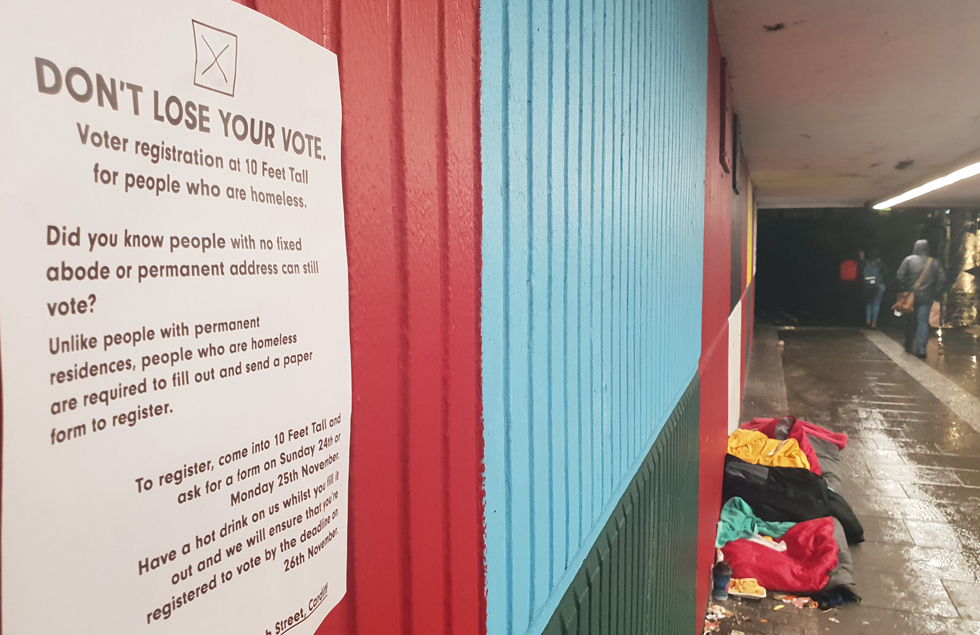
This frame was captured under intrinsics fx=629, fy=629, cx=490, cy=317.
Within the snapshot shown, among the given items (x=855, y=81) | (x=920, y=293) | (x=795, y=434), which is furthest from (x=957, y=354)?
(x=855, y=81)

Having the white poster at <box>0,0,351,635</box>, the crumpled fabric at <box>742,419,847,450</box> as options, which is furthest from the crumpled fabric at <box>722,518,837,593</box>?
the white poster at <box>0,0,351,635</box>

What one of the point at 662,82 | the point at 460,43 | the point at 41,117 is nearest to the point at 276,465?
the point at 41,117

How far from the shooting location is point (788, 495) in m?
4.34

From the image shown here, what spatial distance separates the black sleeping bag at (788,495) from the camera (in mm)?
4277

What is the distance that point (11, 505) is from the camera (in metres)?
0.25

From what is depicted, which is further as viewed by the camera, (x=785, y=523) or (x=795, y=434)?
(x=795, y=434)

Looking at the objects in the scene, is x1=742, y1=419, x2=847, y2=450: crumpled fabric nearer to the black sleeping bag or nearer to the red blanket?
the red blanket

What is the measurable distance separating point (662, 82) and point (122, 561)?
1.76 metres

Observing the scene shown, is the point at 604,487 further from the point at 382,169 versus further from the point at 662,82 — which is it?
the point at 662,82

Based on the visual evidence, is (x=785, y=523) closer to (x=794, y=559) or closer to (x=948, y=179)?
(x=794, y=559)

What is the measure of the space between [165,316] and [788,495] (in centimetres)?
477

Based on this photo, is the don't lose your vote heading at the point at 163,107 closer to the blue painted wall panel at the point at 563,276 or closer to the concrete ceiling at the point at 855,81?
the blue painted wall panel at the point at 563,276

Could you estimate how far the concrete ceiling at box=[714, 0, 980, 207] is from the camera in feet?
10.0

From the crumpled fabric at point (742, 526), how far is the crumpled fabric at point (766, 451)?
0.54 metres
